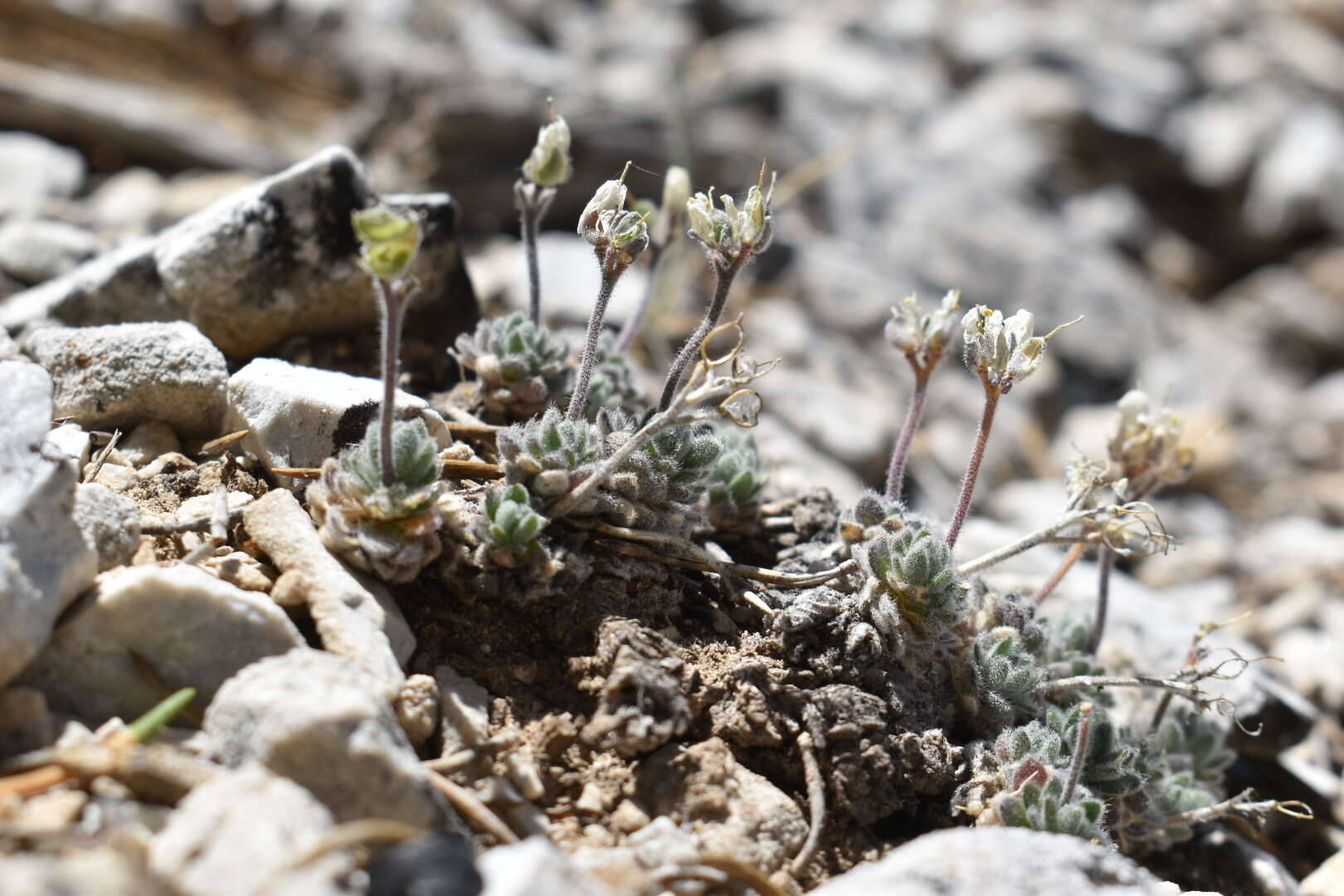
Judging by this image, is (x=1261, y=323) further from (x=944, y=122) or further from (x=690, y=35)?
(x=690, y=35)

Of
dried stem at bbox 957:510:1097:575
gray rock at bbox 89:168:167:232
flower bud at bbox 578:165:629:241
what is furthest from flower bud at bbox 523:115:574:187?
gray rock at bbox 89:168:167:232

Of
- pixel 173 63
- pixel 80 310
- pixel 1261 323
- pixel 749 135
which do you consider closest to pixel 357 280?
pixel 80 310

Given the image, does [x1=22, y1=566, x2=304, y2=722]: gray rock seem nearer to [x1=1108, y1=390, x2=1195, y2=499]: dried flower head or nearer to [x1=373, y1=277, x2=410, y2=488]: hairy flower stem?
[x1=373, y1=277, x2=410, y2=488]: hairy flower stem

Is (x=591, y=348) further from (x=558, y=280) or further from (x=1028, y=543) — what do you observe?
(x=558, y=280)

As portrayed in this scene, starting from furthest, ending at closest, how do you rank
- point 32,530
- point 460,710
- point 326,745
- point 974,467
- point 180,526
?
point 974,467 → point 180,526 → point 460,710 → point 32,530 → point 326,745

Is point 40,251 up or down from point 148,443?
up

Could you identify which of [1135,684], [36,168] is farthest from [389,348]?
[36,168]

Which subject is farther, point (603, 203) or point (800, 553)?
point (800, 553)
